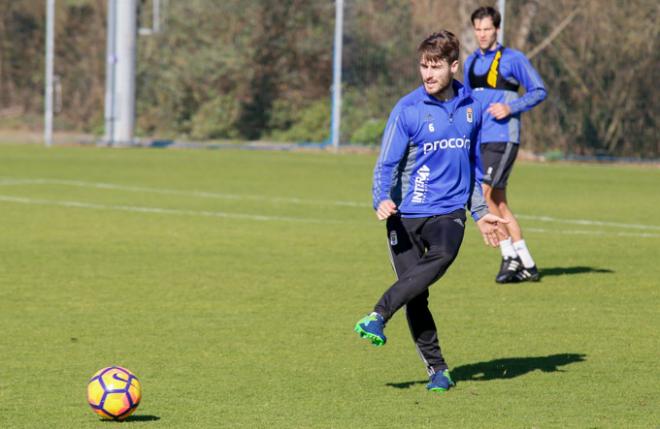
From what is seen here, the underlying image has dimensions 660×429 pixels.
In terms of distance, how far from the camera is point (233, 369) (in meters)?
7.19

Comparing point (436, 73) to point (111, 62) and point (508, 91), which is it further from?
point (111, 62)

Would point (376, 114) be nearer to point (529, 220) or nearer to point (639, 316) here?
point (529, 220)

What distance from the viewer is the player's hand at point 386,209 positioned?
257 inches

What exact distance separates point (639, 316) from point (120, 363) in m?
4.01

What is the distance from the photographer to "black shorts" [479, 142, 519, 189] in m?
11.2

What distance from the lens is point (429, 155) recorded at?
22.1ft

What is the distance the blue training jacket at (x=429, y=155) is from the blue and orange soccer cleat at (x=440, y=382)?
0.87 m

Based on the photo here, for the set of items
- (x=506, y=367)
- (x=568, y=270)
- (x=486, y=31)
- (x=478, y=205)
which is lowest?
(x=568, y=270)

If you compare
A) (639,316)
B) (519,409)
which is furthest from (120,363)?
(639,316)

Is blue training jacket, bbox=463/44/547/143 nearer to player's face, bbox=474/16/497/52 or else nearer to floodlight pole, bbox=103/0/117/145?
player's face, bbox=474/16/497/52

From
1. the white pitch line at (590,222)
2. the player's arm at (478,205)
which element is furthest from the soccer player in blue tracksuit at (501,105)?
the white pitch line at (590,222)

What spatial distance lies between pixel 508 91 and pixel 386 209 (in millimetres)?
4916

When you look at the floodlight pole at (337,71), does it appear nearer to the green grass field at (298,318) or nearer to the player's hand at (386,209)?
the green grass field at (298,318)

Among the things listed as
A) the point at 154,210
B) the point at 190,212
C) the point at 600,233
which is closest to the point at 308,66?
the point at 154,210
